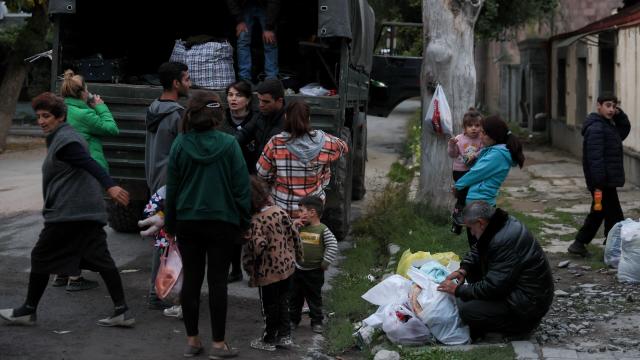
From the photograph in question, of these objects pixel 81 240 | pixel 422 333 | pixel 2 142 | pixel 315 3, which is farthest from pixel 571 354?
pixel 2 142

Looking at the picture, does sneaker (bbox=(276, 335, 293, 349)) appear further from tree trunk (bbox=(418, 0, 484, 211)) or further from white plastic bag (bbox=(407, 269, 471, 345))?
tree trunk (bbox=(418, 0, 484, 211))

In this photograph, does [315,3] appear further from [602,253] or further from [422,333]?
[422,333]

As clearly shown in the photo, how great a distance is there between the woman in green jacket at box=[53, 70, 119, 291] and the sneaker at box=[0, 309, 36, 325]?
101cm

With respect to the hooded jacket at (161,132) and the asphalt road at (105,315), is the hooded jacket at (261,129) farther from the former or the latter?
the asphalt road at (105,315)

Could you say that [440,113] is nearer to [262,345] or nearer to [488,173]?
[488,173]

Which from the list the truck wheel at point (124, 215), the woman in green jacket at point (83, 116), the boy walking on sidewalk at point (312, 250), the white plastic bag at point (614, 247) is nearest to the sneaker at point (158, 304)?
the woman in green jacket at point (83, 116)

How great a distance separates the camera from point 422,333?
6234 millimetres

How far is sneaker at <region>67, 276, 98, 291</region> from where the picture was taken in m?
7.70

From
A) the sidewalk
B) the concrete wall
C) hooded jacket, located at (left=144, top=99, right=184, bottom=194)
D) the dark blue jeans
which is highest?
the concrete wall

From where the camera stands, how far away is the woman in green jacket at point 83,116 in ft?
25.1

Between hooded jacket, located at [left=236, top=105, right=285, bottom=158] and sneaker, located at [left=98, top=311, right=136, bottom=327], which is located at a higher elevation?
hooded jacket, located at [left=236, top=105, right=285, bottom=158]

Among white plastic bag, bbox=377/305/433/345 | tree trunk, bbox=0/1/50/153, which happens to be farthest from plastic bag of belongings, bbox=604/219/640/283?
tree trunk, bbox=0/1/50/153

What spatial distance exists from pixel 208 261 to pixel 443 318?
4.99 feet

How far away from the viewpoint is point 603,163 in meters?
8.80
